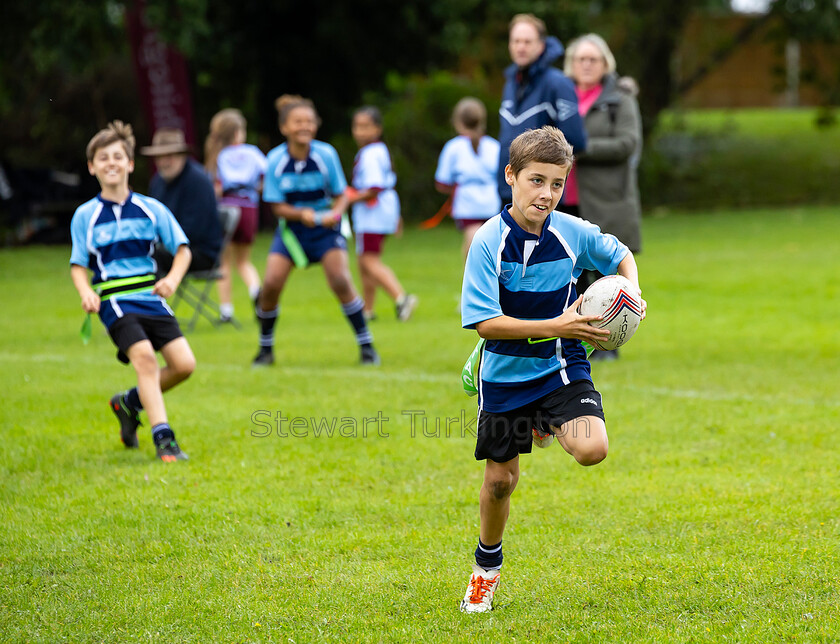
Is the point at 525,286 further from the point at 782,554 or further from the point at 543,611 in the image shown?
the point at 782,554

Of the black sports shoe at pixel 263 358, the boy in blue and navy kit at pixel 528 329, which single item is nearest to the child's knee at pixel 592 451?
the boy in blue and navy kit at pixel 528 329

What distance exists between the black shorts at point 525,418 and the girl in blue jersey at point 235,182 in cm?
824

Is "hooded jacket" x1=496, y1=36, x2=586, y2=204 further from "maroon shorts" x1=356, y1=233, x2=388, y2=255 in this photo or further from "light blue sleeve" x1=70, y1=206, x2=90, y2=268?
"maroon shorts" x1=356, y1=233, x2=388, y2=255

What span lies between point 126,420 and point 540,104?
376cm

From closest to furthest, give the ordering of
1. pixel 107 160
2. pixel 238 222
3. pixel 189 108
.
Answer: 1. pixel 107 160
2. pixel 238 222
3. pixel 189 108

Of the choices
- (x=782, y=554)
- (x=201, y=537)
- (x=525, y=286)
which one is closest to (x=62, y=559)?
(x=201, y=537)

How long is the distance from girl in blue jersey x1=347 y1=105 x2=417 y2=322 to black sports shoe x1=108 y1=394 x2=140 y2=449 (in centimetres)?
461

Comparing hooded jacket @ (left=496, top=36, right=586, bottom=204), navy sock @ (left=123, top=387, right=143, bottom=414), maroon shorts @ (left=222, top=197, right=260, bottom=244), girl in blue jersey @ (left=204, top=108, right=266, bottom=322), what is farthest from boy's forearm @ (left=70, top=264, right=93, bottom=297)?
maroon shorts @ (left=222, top=197, right=260, bottom=244)

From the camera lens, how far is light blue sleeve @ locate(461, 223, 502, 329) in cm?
376

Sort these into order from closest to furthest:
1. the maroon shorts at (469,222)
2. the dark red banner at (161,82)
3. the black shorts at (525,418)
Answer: the black shorts at (525,418) < the maroon shorts at (469,222) < the dark red banner at (161,82)

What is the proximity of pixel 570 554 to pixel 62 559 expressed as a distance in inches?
87.9

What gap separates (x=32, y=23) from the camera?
21.6m

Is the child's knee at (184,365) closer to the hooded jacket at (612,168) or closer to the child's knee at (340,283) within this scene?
the child's knee at (340,283)

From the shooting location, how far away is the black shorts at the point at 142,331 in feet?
19.8
